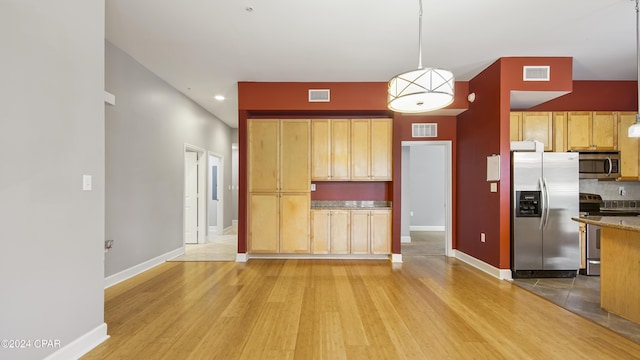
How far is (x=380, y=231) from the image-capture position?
4613 mm

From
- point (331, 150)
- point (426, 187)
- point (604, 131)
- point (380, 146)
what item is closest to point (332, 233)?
point (331, 150)

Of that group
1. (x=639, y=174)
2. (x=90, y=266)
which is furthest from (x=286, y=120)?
(x=639, y=174)

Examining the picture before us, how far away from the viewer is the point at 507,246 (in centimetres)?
373

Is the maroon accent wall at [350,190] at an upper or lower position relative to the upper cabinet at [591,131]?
lower

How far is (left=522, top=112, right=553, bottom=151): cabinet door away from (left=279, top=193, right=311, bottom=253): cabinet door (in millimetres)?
3468

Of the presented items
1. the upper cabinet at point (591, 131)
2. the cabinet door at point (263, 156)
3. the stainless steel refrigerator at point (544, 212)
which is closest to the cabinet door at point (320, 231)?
A: the cabinet door at point (263, 156)

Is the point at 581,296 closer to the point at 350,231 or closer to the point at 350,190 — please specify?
the point at 350,231

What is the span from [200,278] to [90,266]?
178 cm

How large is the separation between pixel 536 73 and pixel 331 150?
3086 millimetres

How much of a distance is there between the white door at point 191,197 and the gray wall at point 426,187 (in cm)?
586

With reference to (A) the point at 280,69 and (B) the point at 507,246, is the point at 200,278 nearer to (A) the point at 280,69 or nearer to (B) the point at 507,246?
(A) the point at 280,69

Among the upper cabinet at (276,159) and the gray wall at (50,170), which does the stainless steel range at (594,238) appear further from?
the gray wall at (50,170)

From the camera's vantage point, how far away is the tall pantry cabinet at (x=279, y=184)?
4.62m

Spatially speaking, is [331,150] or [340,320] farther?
[331,150]
